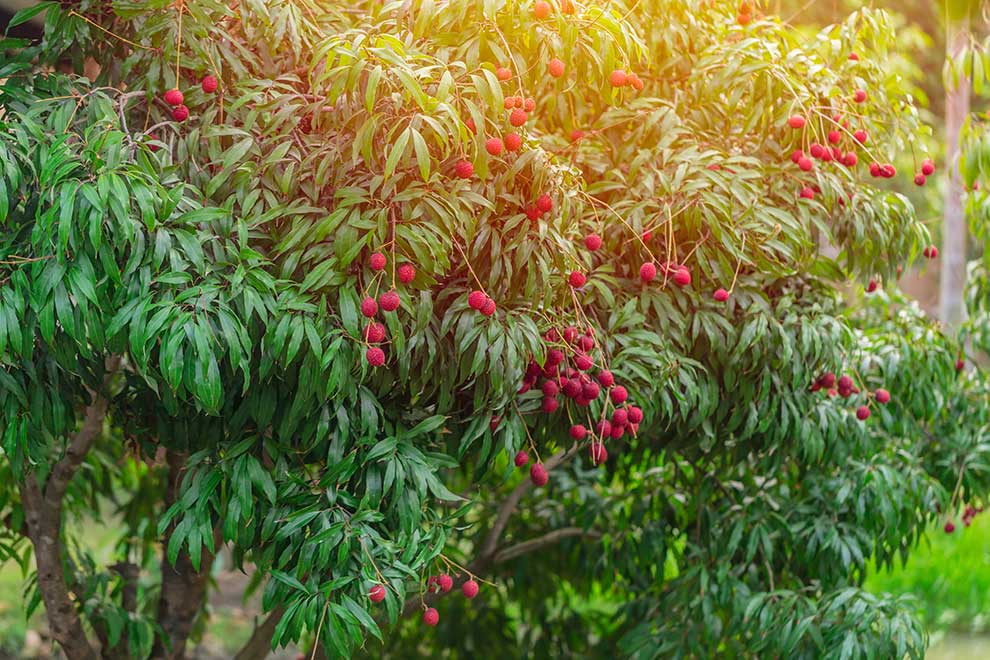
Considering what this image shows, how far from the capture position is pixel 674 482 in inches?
135

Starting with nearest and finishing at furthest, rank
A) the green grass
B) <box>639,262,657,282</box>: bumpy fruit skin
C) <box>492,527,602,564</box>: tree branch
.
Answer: <box>639,262,657,282</box>: bumpy fruit skin, <box>492,527,602,564</box>: tree branch, the green grass

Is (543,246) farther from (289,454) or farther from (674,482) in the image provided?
(674,482)

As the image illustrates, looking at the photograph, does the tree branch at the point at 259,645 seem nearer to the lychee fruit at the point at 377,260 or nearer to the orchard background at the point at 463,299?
the orchard background at the point at 463,299

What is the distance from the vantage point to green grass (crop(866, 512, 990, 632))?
5.49m

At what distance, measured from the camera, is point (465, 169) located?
207 cm

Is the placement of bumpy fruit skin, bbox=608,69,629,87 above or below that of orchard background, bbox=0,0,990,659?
above

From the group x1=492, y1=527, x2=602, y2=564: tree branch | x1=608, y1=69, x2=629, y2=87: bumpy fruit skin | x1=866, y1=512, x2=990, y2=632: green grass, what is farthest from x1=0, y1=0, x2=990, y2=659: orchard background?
x1=866, y1=512, x2=990, y2=632: green grass

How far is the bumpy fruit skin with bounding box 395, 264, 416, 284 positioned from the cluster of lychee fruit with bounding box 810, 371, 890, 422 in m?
1.27

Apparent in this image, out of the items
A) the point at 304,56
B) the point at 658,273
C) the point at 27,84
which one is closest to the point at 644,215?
the point at 658,273

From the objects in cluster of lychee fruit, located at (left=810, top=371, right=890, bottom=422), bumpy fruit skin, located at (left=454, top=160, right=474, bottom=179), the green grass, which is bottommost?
the green grass

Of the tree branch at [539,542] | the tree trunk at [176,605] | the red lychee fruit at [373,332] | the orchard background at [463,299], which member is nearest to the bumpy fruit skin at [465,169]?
the orchard background at [463,299]

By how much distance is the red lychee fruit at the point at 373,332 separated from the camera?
201cm

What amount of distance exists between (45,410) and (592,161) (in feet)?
4.60

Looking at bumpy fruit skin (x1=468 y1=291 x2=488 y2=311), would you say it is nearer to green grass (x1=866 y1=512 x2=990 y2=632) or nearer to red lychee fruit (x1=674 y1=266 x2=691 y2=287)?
red lychee fruit (x1=674 y1=266 x2=691 y2=287)
